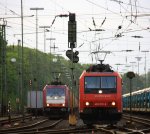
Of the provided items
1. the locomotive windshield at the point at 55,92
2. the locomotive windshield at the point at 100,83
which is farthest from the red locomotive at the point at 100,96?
the locomotive windshield at the point at 55,92

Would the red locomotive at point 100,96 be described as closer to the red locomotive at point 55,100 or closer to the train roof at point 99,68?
the train roof at point 99,68

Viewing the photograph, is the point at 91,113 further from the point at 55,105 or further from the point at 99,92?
the point at 55,105

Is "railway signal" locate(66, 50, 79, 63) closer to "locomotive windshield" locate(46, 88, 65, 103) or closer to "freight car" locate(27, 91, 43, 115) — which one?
"locomotive windshield" locate(46, 88, 65, 103)

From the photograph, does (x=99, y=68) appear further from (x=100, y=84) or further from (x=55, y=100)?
(x=55, y=100)

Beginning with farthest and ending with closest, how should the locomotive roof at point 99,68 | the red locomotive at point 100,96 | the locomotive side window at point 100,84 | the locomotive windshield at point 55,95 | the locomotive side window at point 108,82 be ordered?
the locomotive windshield at point 55,95 < the locomotive roof at point 99,68 < the locomotive side window at point 108,82 < the locomotive side window at point 100,84 < the red locomotive at point 100,96

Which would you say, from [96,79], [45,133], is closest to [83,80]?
[96,79]

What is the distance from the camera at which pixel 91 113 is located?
28.6 m

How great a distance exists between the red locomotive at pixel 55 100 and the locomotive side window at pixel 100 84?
59.9ft

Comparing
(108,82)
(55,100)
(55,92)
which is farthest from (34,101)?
(108,82)

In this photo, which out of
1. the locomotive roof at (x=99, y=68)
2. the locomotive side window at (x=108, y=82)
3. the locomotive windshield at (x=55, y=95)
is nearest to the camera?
the locomotive side window at (x=108, y=82)

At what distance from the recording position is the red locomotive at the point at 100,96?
94.3 feet

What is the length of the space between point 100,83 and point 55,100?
18.8m

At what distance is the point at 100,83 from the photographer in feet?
96.4

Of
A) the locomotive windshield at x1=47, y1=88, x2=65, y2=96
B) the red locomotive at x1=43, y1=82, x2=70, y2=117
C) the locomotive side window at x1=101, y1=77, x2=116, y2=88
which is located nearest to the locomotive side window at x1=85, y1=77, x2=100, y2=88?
the locomotive side window at x1=101, y1=77, x2=116, y2=88
